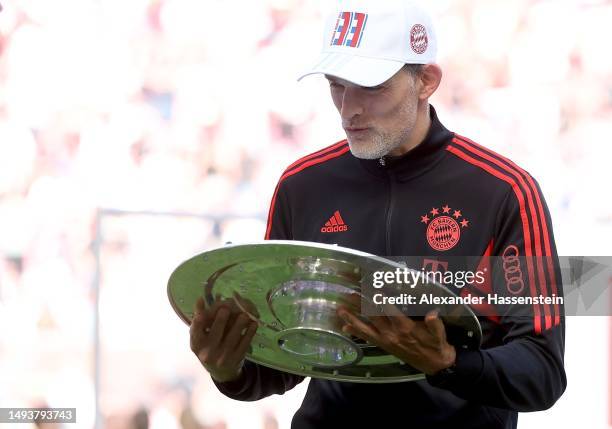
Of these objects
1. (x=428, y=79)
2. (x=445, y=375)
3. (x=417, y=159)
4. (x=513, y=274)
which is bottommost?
(x=445, y=375)

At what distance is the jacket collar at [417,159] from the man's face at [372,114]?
22mm

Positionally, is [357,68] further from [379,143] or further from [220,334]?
[220,334]

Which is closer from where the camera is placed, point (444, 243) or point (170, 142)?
point (444, 243)

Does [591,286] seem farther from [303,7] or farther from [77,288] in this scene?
[77,288]

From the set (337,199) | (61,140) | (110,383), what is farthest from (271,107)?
(337,199)

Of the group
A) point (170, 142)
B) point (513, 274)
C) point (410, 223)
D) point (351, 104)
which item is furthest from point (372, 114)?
point (170, 142)

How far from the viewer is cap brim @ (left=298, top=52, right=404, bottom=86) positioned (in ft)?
4.69

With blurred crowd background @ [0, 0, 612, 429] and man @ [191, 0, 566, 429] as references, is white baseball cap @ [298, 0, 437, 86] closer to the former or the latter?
man @ [191, 0, 566, 429]

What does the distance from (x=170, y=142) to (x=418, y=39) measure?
1.08m

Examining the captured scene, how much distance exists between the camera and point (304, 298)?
1.21m

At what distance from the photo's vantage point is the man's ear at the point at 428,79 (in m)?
1.55

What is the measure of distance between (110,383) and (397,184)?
1.18 metres

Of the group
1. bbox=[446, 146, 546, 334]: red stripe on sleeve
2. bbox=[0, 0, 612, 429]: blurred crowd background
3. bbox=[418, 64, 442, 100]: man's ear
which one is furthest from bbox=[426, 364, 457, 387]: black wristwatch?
bbox=[0, 0, 612, 429]: blurred crowd background

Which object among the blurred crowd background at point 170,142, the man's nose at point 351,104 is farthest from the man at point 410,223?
the blurred crowd background at point 170,142
